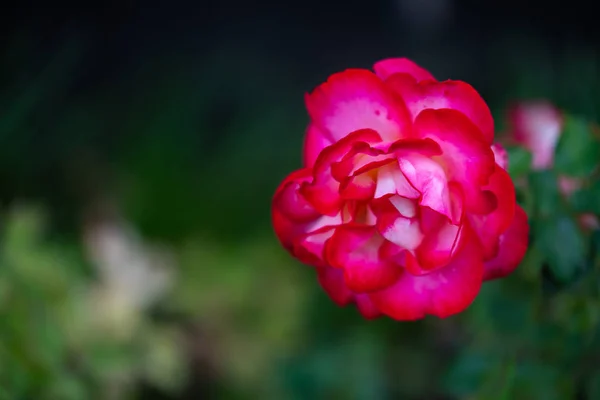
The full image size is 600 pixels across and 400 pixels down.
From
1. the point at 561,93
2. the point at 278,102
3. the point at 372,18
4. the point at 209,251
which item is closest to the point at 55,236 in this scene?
the point at 209,251

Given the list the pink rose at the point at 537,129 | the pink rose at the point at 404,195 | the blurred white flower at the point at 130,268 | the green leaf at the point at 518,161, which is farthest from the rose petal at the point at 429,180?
the blurred white flower at the point at 130,268

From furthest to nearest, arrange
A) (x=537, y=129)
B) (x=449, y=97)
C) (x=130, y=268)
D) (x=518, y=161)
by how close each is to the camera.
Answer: (x=130, y=268), (x=537, y=129), (x=518, y=161), (x=449, y=97)

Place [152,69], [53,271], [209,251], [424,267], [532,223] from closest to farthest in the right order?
[424,267], [532,223], [53,271], [209,251], [152,69]

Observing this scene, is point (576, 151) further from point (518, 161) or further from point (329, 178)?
→ point (329, 178)

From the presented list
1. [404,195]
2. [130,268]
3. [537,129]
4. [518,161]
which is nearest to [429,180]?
[404,195]

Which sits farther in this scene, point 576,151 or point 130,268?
point 130,268

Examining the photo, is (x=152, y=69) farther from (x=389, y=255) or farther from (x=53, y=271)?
(x=389, y=255)
